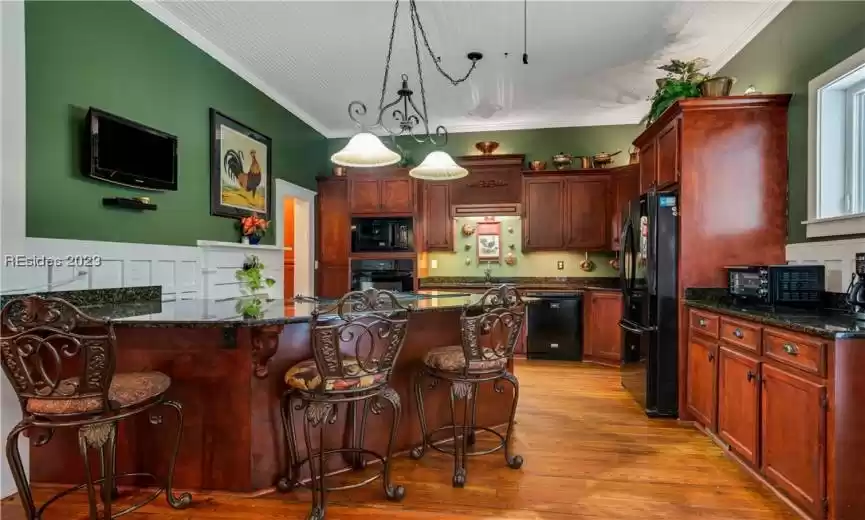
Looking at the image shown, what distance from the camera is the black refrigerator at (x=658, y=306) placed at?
318 cm

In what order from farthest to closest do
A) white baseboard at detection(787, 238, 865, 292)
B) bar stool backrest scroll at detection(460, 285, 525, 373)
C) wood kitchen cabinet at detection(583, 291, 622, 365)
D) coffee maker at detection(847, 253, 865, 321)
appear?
wood kitchen cabinet at detection(583, 291, 622, 365), white baseboard at detection(787, 238, 865, 292), bar stool backrest scroll at detection(460, 285, 525, 373), coffee maker at detection(847, 253, 865, 321)

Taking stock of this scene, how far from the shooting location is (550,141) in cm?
562

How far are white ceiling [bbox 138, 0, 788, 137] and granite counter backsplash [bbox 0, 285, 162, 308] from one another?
191 centimetres

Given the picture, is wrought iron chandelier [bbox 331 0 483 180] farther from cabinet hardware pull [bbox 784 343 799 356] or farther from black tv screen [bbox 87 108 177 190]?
cabinet hardware pull [bbox 784 343 799 356]

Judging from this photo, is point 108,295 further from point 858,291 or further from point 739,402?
point 858,291

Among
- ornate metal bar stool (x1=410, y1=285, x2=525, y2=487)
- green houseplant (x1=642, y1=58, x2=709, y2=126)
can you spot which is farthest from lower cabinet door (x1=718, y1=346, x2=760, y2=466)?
green houseplant (x1=642, y1=58, x2=709, y2=126)

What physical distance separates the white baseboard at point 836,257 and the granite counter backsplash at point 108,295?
13.4 feet

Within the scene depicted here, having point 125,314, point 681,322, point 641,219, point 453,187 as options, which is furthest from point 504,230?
point 125,314

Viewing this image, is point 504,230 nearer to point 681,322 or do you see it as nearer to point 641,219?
point 641,219

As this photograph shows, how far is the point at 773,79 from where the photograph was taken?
3146 mm

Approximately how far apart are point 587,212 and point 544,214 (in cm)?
49

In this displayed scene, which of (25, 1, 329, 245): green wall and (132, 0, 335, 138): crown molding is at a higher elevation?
(132, 0, 335, 138): crown molding

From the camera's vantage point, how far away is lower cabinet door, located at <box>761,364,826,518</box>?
1860 millimetres

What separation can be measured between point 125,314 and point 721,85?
12.4 feet
